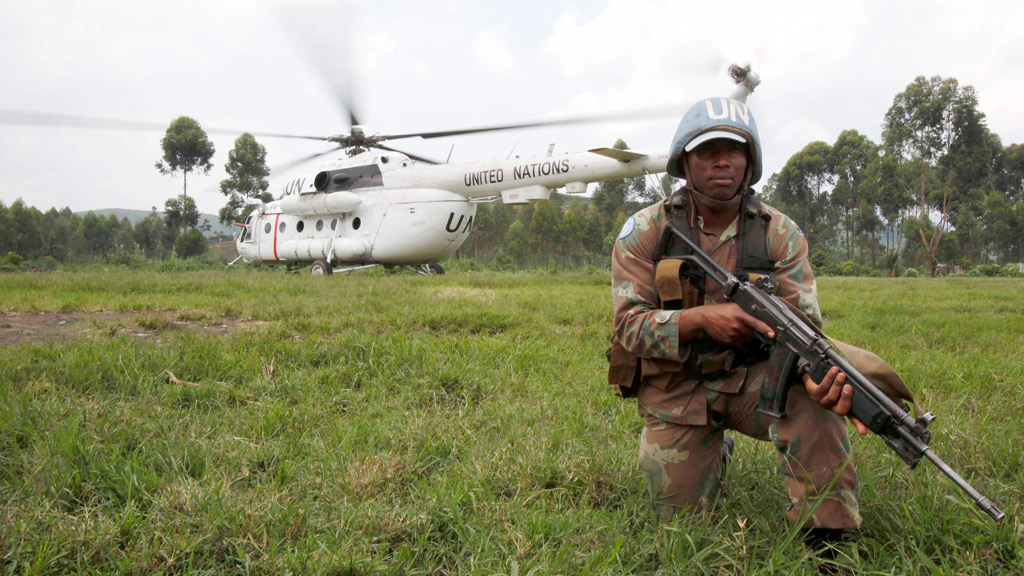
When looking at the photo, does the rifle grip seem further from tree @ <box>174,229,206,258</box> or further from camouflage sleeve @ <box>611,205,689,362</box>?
tree @ <box>174,229,206,258</box>

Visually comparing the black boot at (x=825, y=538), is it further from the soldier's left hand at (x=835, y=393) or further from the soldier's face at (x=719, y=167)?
the soldier's face at (x=719, y=167)

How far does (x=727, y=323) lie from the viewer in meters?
1.84

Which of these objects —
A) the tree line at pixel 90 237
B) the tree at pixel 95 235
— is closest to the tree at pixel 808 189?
the tree line at pixel 90 237

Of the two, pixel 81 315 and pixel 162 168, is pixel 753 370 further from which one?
pixel 162 168

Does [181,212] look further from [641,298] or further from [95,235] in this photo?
[641,298]

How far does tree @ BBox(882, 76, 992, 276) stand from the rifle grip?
2830 centimetres

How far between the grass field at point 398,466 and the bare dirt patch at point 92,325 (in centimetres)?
5

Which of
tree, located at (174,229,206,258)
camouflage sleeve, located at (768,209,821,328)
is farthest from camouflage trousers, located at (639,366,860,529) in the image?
tree, located at (174,229,206,258)

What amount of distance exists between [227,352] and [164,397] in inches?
32.6

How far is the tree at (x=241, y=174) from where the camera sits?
31188 mm

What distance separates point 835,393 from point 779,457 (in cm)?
34

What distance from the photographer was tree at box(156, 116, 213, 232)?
93.5 feet

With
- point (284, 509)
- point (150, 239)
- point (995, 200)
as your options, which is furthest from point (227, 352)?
point (150, 239)

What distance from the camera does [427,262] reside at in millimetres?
14148
